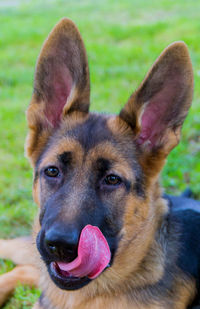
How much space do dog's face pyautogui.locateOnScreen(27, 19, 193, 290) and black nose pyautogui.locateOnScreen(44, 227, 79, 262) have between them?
0.11ft

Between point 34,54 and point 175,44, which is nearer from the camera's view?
point 175,44

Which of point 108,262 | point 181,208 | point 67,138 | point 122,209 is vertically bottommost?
point 181,208

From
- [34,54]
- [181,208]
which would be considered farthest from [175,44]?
[34,54]

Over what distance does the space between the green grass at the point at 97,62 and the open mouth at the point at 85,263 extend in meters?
1.32

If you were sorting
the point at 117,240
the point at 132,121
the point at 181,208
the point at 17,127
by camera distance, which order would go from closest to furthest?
1. the point at 117,240
2. the point at 132,121
3. the point at 181,208
4. the point at 17,127

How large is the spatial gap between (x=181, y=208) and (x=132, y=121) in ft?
4.24

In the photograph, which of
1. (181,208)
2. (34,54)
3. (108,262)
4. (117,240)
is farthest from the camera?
(34,54)

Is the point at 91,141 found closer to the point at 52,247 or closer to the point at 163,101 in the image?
the point at 163,101

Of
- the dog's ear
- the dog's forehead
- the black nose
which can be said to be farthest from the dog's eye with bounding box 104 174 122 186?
the black nose

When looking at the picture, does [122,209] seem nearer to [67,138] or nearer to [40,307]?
[67,138]

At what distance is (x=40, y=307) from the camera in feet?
12.5

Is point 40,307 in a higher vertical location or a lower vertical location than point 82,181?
lower

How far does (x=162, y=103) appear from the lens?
3.61m

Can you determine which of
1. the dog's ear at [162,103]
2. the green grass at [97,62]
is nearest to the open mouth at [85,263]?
the dog's ear at [162,103]
